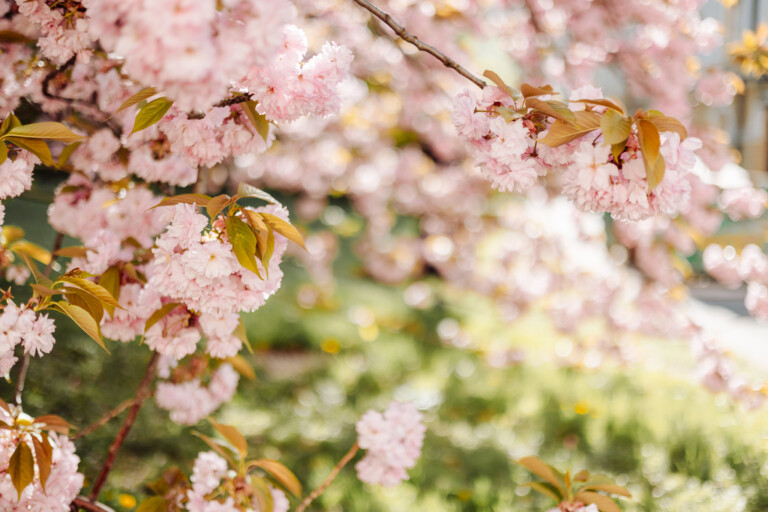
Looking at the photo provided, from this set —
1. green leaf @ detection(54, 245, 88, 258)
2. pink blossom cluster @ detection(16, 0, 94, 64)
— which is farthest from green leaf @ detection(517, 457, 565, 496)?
pink blossom cluster @ detection(16, 0, 94, 64)

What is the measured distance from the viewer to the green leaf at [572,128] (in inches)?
33.7

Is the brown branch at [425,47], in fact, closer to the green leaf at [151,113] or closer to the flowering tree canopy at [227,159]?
the flowering tree canopy at [227,159]

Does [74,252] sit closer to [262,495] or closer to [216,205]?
[216,205]

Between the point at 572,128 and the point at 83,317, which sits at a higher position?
the point at 572,128

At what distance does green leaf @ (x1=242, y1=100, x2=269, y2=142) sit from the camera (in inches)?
38.3

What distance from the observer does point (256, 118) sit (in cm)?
98

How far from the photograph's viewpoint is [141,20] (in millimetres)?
550

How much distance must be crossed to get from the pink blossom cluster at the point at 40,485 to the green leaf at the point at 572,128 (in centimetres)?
101

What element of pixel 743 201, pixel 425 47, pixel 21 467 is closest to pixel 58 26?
pixel 425 47

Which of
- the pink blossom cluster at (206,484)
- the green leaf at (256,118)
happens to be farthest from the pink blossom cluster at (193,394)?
the green leaf at (256,118)

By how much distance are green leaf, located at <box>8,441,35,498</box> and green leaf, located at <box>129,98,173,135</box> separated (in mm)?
578

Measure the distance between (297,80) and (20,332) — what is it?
0.60m

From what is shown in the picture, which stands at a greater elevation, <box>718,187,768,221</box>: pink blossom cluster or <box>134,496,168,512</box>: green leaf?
<box>718,187,768,221</box>: pink blossom cluster

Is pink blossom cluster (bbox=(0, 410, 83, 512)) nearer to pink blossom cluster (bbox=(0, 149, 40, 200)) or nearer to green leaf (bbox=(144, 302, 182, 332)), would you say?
green leaf (bbox=(144, 302, 182, 332))
